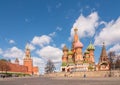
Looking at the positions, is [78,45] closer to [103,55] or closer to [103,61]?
[103,55]

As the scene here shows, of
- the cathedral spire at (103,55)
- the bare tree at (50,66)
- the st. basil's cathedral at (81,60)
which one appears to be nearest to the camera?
the st. basil's cathedral at (81,60)

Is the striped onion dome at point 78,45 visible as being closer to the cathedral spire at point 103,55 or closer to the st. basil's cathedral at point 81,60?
the st. basil's cathedral at point 81,60

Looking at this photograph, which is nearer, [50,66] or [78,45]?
[78,45]

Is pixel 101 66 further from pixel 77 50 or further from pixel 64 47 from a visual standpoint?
pixel 64 47

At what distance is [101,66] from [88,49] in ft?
60.0

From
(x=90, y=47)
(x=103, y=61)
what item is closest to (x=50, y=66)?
(x=90, y=47)

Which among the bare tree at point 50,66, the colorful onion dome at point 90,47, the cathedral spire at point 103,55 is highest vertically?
the colorful onion dome at point 90,47

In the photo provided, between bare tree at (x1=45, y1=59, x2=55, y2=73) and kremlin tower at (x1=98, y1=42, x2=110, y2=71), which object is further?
bare tree at (x1=45, y1=59, x2=55, y2=73)

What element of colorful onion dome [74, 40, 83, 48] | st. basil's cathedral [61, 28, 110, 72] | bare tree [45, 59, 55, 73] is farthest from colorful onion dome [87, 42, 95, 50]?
bare tree [45, 59, 55, 73]

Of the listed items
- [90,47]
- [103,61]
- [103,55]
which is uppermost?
[90,47]

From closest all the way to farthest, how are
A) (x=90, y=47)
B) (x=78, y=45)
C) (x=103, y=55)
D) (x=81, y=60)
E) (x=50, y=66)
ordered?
(x=103, y=55) < (x=81, y=60) < (x=78, y=45) < (x=90, y=47) < (x=50, y=66)

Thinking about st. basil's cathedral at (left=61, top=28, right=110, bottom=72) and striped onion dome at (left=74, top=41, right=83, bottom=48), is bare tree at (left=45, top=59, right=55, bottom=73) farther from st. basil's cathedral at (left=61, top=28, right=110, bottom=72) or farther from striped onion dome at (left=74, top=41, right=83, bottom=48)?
striped onion dome at (left=74, top=41, right=83, bottom=48)

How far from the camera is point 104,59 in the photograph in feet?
407

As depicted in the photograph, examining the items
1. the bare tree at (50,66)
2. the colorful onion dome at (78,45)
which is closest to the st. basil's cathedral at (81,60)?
the colorful onion dome at (78,45)
